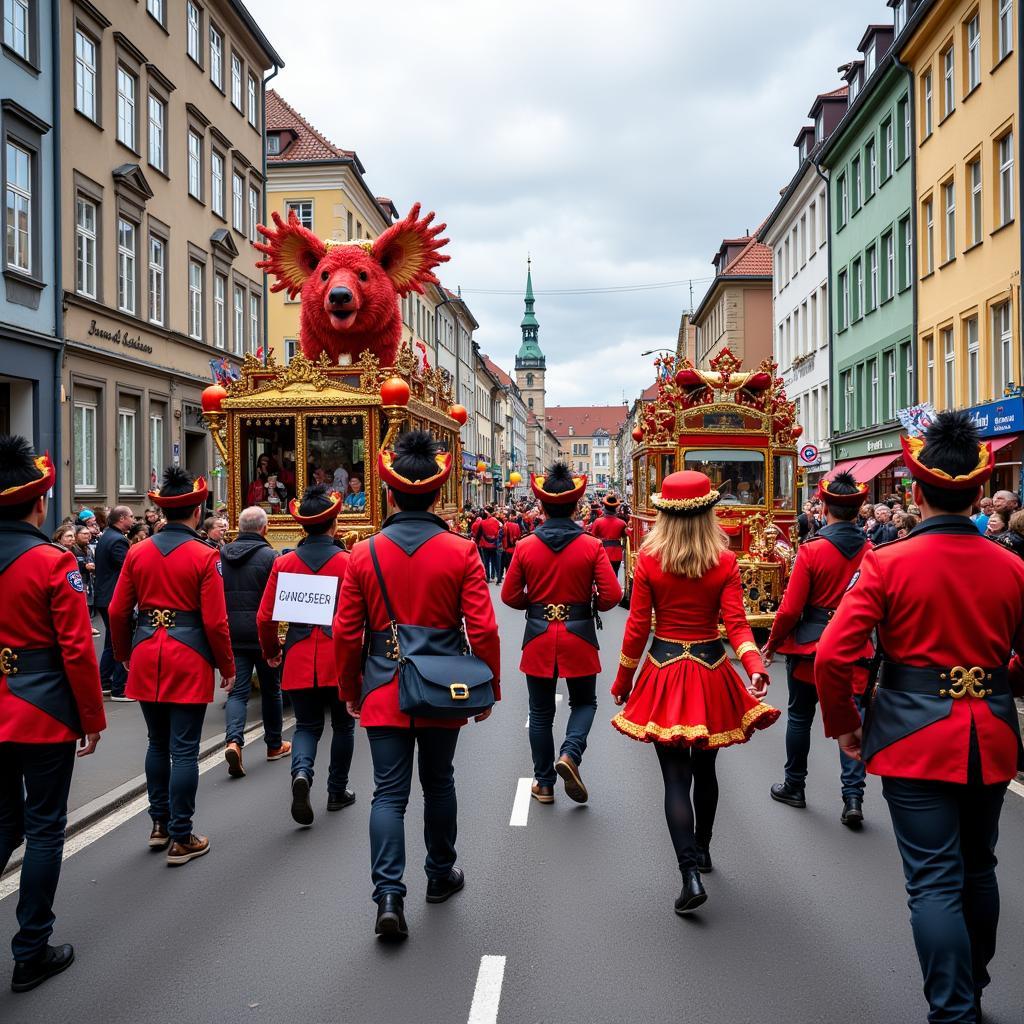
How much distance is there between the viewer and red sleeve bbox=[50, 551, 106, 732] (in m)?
4.18

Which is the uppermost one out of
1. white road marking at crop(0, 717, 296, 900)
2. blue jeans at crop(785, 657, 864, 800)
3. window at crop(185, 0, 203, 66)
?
window at crop(185, 0, 203, 66)

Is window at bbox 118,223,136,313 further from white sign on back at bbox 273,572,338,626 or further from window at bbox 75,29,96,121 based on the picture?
white sign on back at bbox 273,572,338,626

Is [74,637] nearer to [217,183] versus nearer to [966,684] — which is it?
[966,684]

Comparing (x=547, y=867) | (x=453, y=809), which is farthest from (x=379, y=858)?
(x=547, y=867)

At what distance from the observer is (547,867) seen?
17.6 feet

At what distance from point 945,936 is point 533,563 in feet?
12.3

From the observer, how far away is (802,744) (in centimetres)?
647

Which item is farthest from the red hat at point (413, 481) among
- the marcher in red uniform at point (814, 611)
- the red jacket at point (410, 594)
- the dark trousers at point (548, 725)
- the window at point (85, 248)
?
the window at point (85, 248)

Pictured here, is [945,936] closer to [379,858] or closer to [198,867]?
[379,858]

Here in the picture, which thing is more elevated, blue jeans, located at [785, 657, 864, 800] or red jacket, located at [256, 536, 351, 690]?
red jacket, located at [256, 536, 351, 690]

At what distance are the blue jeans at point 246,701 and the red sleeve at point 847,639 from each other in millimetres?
4685

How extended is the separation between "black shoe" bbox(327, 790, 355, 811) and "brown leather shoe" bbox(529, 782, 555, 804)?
1.15 metres

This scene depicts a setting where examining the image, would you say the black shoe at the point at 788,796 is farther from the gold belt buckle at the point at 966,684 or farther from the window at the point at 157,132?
the window at the point at 157,132

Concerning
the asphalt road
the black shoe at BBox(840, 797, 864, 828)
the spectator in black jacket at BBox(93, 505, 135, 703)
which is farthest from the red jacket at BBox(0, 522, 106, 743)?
the spectator in black jacket at BBox(93, 505, 135, 703)
